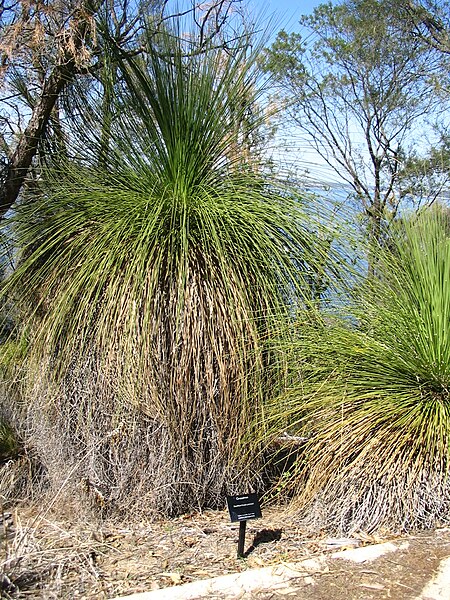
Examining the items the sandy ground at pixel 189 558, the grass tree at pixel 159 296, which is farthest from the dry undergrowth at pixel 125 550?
the grass tree at pixel 159 296

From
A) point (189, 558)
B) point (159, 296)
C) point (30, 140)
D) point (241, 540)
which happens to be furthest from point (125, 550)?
point (30, 140)

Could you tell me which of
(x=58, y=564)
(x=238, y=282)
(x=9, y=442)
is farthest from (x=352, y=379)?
(x=9, y=442)

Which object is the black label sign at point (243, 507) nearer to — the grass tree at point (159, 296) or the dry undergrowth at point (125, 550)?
the dry undergrowth at point (125, 550)

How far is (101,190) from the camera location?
3344 millimetres

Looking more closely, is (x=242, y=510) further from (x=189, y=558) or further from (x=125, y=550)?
(x=125, y=550)

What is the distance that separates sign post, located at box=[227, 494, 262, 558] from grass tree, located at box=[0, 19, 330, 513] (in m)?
0.40

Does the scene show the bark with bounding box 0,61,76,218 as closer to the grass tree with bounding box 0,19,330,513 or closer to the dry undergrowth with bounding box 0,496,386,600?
the grass tree with bounding box 0,19,330,513

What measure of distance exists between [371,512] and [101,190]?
6.81 feet

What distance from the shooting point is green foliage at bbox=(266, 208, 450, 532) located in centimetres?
296

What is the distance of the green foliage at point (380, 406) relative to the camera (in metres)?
2.96

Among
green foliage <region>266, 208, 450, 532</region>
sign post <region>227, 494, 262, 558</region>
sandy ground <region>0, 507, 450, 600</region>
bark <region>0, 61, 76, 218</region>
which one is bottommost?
sandy ground <region>0, 507, 450, 600</region>

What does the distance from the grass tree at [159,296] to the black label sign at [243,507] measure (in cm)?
39

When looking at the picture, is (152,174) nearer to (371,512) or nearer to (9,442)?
(9,442)

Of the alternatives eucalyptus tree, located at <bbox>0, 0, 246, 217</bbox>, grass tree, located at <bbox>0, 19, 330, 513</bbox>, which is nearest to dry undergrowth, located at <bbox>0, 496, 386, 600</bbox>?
grass tree, located at <bbox>0, 19, 330, 513</bbox>
